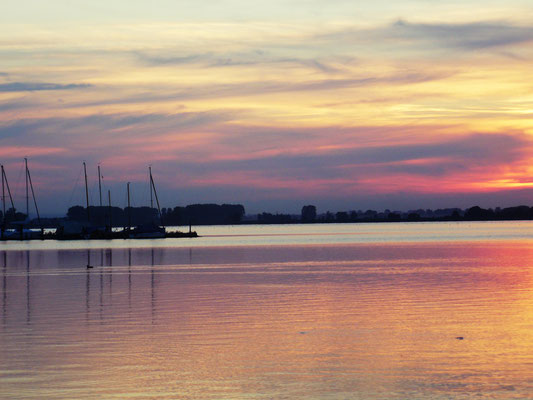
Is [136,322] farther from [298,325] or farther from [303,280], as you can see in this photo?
[303,280]

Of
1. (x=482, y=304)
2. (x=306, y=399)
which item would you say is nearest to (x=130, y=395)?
(x=306, y=399)

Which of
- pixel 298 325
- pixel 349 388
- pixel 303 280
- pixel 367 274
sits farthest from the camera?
pixel 367 274

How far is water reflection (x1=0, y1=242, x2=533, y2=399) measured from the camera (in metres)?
17.9

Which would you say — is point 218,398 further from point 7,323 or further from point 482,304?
point 482,304

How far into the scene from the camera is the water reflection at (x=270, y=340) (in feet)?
58.8

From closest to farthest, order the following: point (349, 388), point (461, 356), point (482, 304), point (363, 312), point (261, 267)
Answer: point (349, 388) < point (461, 356) < point (363, 312) < point (482, 304) < point (261, 267)

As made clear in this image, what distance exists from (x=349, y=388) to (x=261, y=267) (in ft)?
153

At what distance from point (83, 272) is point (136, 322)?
105ft

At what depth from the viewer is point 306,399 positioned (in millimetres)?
16547

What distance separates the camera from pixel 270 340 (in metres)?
24.2

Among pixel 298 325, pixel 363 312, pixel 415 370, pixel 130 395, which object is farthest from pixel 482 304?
pixel 130 395

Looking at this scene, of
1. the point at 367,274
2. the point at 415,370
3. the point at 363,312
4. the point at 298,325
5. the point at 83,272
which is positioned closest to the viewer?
the point at 415,370

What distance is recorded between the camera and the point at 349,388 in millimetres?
17625

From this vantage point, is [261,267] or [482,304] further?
[261,267]
